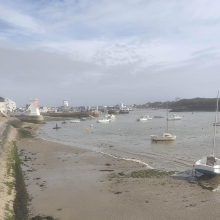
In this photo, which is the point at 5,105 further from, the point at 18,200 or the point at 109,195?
the point at 109,195

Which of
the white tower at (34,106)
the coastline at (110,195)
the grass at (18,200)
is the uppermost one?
the white tower at (34,106)

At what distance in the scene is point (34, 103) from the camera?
213 feet

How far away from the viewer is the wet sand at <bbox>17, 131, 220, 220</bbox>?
28.5 feet

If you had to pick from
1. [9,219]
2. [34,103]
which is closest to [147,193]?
[9,219]

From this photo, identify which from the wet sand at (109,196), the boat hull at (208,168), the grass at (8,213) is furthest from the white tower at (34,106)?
the grass at (8,213)

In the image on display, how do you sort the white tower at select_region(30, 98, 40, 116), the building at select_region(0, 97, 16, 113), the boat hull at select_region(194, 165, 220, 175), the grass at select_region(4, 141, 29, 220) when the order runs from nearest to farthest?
the grass at select_region(4, 141, 29, 220), the boat hull at select_region(194, 165, 220, 175), the white tower at select_region(30, 98, 40, 116), the building at select_region(0, 97, 16, 113)

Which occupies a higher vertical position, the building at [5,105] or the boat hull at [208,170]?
the building at [5,105]

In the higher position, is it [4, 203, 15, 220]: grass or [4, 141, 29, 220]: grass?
[4, 203, 15, 220]: grass

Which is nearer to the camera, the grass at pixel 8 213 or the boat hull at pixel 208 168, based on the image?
the grass at pixel 8 213

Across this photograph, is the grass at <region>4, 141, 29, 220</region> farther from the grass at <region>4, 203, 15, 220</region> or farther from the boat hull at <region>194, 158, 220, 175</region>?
the boat hull at <region>194, 158, 220, 175</region>

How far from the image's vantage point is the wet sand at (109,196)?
867 centimetres

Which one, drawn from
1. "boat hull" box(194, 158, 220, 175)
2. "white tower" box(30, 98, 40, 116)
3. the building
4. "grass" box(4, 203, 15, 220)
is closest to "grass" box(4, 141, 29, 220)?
"grass" box(4, 203, 15, 220)

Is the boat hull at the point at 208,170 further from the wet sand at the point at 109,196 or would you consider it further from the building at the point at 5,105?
the building at the point at 5,105

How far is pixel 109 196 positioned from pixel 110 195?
12cm
